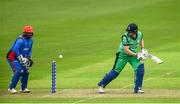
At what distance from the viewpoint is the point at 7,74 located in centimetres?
2867

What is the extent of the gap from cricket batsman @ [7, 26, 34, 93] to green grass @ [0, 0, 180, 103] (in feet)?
2.18

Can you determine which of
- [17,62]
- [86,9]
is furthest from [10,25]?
[17,62]

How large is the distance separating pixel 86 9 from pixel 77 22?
5833 mm

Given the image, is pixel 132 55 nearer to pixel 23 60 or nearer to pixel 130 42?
pixel 130 42

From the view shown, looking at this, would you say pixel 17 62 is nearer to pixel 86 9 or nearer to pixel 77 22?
pixel 77 22

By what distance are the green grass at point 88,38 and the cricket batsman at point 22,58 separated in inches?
26.1

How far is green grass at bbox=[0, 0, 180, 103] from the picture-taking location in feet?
83.9

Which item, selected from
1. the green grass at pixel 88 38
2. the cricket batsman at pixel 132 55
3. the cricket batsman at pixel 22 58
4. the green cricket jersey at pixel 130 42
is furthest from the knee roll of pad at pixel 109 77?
the cricket batsman at pixel 22 58

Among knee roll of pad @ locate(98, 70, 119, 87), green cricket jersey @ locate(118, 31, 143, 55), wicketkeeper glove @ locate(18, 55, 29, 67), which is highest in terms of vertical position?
green cricket jersey @ locate(118, 31, 143, 55)

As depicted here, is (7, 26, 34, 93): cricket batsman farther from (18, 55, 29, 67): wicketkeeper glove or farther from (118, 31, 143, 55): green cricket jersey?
(118, 31, 143, 55): green cricket jersey

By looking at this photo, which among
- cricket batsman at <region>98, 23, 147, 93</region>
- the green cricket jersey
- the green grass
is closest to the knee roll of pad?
cricket batsman at <region>98, 23, 147, 93</region>

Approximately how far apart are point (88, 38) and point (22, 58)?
678 inches

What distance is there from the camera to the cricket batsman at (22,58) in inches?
912

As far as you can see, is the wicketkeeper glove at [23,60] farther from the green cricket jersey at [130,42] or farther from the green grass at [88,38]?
the green cricket jersey at [130,42]
